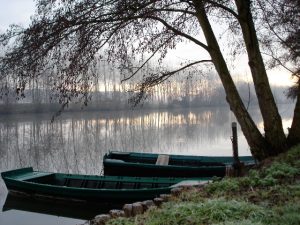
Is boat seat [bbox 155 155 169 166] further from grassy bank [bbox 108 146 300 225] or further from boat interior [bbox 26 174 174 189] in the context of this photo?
grassy bank [bbox 108 146 300 225]

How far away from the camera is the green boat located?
39.4 feet

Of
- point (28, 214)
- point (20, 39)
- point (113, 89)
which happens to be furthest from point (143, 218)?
point (113, 89)

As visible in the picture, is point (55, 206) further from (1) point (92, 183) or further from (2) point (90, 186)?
(1) point (92, 183)

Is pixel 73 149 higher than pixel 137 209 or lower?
higher

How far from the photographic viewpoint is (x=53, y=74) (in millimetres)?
8273

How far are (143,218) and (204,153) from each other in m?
19.5

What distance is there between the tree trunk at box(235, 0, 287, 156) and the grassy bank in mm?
2325

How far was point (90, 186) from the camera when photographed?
13688mm

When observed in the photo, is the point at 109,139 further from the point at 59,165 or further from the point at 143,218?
the point at 143,218

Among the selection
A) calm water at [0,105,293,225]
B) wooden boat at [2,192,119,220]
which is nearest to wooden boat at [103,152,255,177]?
calm water at [0,105,293,225]

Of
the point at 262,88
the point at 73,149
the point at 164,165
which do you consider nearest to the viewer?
the point at 262,88

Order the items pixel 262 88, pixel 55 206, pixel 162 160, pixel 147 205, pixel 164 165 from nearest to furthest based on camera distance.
→ 1. pixel 147 205
2. pixel 262 88
3. pixel 55 206
4. pixel 164 165
5. pixel 162 160

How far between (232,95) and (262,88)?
29.4 inches

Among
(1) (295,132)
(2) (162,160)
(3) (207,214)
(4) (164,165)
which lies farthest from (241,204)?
(2) (162,160)
